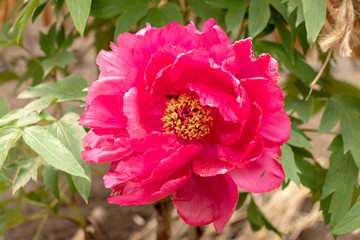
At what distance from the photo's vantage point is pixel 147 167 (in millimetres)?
503

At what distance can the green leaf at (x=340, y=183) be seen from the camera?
83 cm

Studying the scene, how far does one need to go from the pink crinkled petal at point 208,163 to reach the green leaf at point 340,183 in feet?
1.26

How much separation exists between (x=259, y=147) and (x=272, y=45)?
0.40m

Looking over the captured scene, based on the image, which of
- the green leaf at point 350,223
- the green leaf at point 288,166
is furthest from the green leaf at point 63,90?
the green leaf at point 350,223

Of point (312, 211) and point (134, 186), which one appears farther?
point (312, 211)

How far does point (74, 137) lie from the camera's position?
2.24 feet

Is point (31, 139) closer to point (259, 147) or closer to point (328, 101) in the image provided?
point (259, 147)

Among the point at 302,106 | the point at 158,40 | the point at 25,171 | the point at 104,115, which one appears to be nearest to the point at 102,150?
the point at 104,115

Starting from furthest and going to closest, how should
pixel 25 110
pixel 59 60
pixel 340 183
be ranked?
pixel 59 60 < pixel 340 183 < pixel 25 110

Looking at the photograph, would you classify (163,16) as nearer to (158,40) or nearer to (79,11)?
(79,11)

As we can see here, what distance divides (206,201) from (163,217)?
60 centimetres

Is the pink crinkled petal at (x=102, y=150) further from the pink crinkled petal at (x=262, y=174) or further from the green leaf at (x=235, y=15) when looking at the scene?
the green leaf at (x=235, y=15)

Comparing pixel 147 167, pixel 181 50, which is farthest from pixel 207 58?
pixel 147 167

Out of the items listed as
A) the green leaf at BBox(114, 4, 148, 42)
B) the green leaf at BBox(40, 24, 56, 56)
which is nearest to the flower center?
the green leaf at BBox(114, 4, 148, 42)
